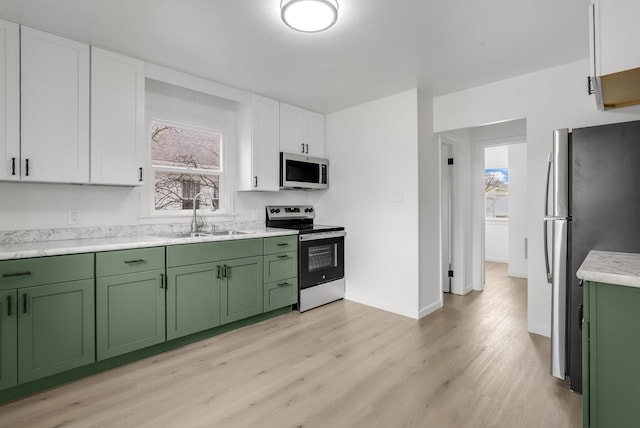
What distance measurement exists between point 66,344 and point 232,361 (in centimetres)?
109

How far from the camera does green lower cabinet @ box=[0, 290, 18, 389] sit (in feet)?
6.27

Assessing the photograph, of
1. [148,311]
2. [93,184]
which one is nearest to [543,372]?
[148,311]

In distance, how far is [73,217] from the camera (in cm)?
262

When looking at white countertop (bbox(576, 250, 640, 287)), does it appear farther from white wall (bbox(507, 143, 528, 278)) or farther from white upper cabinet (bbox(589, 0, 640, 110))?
white wall (bbox(507, 143, 528, 278))

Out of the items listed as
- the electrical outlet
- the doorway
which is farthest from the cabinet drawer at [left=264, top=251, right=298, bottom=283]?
the doorway

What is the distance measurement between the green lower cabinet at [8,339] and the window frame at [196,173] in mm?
1280

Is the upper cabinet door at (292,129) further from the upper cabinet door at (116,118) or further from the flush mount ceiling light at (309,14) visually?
the flush mount ceiling light at (309,14)

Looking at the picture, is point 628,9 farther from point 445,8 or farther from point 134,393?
point 134,393

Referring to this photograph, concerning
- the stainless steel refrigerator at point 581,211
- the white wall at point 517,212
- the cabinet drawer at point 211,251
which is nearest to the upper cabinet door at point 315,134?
the cabinet drawer at point 211,251

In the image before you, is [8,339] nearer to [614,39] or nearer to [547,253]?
[547,253]

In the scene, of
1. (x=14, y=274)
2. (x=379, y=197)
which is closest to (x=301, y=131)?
(x=379, y=197)

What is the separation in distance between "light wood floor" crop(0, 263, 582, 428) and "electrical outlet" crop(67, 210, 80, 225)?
1.20 metres

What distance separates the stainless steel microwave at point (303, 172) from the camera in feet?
12.5

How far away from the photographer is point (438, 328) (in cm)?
314
